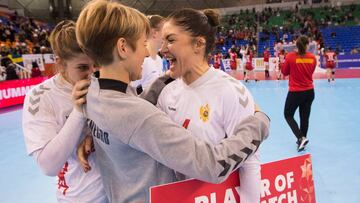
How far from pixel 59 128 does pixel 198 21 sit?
0.82 m

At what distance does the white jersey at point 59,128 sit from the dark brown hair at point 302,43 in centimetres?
420

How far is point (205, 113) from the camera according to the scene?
1533mm

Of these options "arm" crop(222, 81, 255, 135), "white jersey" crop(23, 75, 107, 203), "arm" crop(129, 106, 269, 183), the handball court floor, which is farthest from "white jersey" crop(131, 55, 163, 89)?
"arm" crop(129, 106, 269, 183)

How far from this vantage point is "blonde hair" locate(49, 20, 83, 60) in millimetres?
1405

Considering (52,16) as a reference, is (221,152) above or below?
below

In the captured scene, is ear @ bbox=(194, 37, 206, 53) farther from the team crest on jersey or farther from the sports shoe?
the sports shoe

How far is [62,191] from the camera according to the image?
5.21 ft

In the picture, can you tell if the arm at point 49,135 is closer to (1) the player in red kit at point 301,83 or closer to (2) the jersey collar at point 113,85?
(2) the jersey collar at point 113,85

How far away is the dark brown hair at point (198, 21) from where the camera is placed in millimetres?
1588

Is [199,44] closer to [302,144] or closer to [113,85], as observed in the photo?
[113,85]

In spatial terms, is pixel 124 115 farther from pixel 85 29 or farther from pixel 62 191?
pixel 62 191

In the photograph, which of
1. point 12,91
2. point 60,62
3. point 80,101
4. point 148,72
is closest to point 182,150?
point 80,101

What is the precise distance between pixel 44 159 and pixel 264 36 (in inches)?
1084

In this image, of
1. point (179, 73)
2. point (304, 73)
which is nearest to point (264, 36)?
point (304, 73)
